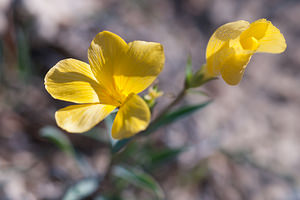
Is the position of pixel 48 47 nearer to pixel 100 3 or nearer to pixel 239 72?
pixel 100 3

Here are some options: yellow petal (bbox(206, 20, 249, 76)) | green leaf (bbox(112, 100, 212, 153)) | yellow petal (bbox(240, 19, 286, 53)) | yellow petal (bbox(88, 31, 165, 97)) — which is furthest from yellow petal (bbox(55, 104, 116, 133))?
yellow petal (bbox(240, 19, 286, 53))

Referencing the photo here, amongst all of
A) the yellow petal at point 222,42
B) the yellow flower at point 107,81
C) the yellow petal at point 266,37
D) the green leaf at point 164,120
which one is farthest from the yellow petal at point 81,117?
the yellow petal at point 266,37

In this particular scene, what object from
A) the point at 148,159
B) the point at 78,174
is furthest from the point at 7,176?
the point at 148,159

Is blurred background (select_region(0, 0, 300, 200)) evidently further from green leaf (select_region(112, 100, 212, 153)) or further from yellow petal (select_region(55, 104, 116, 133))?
yellow petal (select_region(55, 104, 116, 133))

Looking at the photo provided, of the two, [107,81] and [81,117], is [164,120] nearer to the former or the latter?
[107,81]

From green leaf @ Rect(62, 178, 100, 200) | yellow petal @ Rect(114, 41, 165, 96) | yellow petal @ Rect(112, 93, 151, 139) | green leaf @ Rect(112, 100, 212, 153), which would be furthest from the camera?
green leaf @ Rect(62, 178, 100, 200)

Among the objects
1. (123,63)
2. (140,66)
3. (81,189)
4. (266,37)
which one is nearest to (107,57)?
(123,63)
